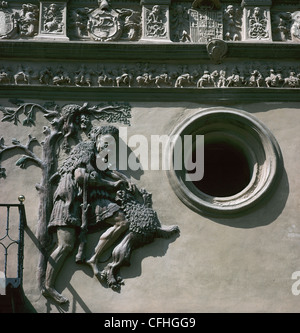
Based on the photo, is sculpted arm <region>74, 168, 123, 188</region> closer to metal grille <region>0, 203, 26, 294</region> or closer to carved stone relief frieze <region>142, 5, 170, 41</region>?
metal grille <region>0, 203, 26, 294</region>

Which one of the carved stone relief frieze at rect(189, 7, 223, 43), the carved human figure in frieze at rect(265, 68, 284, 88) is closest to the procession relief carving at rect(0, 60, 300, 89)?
the carved human figure in frieze at rect(265, 68, 284, 88)

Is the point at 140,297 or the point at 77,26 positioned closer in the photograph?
the point at 140,297

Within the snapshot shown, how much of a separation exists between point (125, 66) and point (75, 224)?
2.73 m

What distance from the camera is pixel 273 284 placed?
53.9 feet

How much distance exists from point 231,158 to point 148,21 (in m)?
2.50

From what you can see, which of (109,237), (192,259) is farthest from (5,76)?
(192,259)

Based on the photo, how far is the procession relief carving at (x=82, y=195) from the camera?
16453mm

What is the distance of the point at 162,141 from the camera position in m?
17.3

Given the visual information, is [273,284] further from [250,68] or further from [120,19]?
[120,19]

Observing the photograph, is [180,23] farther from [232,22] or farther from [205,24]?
[232,22]

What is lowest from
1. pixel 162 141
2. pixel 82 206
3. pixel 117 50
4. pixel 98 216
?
pixel 98 216

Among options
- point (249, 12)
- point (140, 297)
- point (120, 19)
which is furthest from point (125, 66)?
point (140, 297)

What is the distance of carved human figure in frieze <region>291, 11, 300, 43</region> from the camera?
1806 cm
